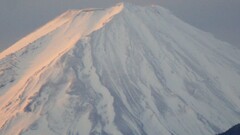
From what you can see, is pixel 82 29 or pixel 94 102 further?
pixel 82 29

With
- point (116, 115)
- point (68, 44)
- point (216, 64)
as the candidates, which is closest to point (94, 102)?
point (116, 115)

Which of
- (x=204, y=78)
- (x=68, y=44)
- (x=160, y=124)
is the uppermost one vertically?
(x=68, y=44)

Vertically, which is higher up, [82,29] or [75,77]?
→ [82,29]

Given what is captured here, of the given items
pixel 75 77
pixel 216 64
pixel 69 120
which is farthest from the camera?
pixel 216 64

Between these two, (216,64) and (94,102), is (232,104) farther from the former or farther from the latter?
(94,102)

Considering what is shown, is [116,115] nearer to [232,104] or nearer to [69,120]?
[69,120]

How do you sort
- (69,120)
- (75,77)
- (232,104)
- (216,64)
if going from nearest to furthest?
(69,120) → (75,77) → (232,104) → (216,64)

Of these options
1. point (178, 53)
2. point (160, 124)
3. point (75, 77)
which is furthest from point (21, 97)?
point (178, 53)
